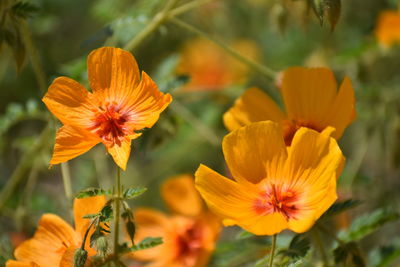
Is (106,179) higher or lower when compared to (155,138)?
higher

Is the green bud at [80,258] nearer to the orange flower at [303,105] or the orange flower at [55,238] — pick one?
the orange flower at [55,238]

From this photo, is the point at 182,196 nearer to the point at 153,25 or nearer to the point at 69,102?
the point at 153,25

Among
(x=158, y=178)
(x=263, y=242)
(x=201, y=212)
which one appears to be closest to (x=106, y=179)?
(x=201, y=212)

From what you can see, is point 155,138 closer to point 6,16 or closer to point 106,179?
point 6,16

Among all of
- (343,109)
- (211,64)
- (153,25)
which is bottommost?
(343,109)

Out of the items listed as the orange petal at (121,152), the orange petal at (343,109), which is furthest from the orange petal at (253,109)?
the orange petal at (121,152)

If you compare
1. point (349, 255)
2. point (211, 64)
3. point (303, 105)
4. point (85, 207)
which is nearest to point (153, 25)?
point (303, 105)
